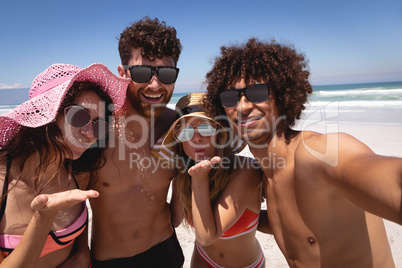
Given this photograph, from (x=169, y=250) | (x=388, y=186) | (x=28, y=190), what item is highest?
(x=388, y=186)

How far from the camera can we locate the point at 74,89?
179cm

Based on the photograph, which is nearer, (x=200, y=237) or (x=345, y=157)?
(x=345, y=157)

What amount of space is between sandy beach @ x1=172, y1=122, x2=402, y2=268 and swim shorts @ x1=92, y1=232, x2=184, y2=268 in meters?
0.52

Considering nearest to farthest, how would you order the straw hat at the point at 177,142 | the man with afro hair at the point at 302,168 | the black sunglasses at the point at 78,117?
the man with afro hair at the point at 302,168
the black sunglasses at the point at 78,117
the straw hat at the point at 177,142

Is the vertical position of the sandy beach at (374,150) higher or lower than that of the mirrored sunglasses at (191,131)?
lower

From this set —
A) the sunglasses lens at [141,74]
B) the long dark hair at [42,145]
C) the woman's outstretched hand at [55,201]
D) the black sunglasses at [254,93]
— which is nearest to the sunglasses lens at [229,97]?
the black sunglasses at [254,93]

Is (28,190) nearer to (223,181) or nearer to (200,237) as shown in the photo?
(200,237)

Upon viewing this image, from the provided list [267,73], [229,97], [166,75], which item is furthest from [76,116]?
[267,73]

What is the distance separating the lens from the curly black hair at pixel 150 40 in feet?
8.18

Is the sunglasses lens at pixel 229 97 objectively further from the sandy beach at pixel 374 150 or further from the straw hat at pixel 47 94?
the sandy beach at pixel 374 150

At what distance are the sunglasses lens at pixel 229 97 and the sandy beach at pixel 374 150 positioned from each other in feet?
6.35

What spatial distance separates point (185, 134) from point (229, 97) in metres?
0.58

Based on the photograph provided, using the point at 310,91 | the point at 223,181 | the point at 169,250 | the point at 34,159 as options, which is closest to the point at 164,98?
the point at 223,181

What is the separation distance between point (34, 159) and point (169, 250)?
170cm
